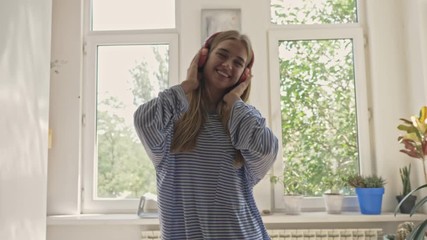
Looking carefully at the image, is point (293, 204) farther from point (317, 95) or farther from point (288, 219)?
point (317, 95)

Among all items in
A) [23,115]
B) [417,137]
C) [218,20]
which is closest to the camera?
[23,115]

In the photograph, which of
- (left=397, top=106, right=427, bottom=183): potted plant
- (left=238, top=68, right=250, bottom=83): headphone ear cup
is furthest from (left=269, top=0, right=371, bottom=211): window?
(left=238, top=68, right=250, bottom=83): headphone ear cup

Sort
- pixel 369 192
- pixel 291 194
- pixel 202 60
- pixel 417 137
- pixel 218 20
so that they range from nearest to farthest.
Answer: pixel 202 60, pixel 417 137, pixel 369 192, pixel 291 194, pixel 218 20

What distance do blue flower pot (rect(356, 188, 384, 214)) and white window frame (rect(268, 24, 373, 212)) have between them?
6.2 inches

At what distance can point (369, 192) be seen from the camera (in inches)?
87.1

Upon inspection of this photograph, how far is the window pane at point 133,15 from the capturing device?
8.34 feet

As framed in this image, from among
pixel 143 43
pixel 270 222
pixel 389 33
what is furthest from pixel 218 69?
pixel 389 33

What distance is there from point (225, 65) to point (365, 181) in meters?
1.54

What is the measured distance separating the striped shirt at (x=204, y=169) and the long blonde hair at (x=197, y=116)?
16 mm

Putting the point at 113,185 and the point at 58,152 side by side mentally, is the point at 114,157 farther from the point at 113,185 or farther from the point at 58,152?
the point at 58,152

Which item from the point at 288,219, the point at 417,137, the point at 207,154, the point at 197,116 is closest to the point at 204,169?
the point at 207,154

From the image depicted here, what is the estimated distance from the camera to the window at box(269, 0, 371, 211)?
2416 millimetres

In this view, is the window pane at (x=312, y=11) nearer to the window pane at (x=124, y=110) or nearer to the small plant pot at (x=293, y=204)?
the window pane at (x=124, y=110)

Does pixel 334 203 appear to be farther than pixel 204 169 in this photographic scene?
Yes
